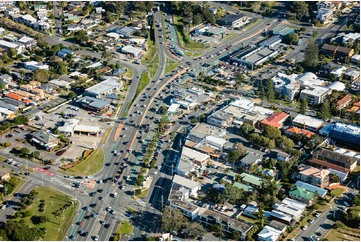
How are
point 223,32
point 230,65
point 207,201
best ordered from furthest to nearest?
point 223,32
point 230,65
point 207,201

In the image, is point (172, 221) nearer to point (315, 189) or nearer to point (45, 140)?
point (315, 189)

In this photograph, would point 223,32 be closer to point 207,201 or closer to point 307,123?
point 307,123

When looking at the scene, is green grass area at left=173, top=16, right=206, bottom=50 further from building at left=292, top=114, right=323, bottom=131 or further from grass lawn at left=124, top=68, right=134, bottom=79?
building at left=292, top=114, right=323, bottom=131

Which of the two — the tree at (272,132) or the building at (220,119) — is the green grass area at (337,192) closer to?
the tree at (272,132)

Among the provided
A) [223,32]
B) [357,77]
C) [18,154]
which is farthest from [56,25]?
[357,77]

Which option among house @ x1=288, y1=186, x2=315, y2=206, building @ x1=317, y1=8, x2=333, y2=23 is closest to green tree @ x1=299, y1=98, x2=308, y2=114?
house @ x1=288, y1=186, x2=315, y2=206
